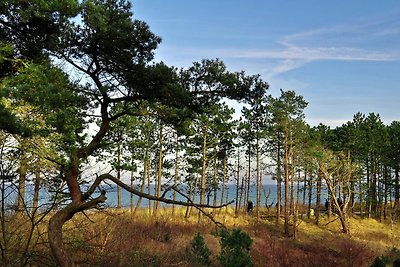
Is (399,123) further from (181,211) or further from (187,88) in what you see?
(187,88)

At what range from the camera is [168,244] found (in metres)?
15.6

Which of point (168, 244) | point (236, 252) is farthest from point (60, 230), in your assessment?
point (168, 244)

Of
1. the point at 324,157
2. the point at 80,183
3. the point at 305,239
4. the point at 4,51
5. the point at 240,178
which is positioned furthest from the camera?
the point at 240,178

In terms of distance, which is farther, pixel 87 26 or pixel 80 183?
pixel 87 26

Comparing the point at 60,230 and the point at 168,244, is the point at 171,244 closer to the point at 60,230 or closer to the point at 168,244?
the point at 168,244

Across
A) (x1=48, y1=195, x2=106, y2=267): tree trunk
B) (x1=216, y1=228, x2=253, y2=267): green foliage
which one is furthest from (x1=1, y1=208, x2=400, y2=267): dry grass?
(x1=216, y1=228, x2=253, y2=267): green foliage

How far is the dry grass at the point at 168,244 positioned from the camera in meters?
9.62

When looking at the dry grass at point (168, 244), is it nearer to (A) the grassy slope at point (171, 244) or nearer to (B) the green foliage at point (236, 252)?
(A) the grassy slope at point (171, 244)

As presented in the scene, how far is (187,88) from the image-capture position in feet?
25.6

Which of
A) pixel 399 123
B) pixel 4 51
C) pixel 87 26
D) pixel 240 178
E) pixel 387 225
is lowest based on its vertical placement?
pixel 387 225

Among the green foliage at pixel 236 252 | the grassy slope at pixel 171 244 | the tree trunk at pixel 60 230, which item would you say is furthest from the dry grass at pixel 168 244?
the green foliage at pixel 236 252

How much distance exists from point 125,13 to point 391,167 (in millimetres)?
45666

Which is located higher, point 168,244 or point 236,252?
point 236,252

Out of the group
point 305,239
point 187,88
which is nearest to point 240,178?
point 305,239
